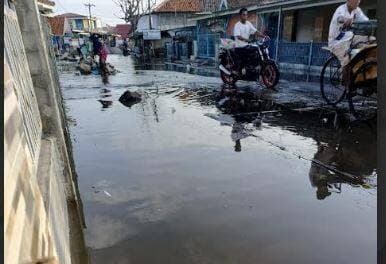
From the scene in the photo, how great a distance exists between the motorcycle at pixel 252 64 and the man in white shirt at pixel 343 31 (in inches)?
129

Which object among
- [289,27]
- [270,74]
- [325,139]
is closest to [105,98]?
[270,74]

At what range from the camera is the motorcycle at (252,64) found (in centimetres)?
1052

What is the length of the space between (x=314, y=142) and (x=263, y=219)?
99.1 inches

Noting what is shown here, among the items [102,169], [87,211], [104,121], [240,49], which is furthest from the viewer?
[240,49]

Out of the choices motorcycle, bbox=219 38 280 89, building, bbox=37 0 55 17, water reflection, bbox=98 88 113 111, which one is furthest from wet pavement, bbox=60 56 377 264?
building, bbox=37 0 55 17

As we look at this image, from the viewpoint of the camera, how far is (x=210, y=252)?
9.32ft

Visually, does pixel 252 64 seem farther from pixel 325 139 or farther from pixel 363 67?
pixel 325 139

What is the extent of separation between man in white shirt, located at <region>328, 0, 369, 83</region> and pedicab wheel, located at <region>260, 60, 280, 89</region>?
130 inches

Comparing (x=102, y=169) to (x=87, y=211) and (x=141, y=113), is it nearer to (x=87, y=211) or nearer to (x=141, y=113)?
(x=87, y=211)

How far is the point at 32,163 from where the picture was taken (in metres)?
2.12

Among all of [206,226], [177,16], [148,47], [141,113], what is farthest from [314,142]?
[177,16]

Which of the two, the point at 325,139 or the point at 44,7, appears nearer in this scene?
the point at 325,139

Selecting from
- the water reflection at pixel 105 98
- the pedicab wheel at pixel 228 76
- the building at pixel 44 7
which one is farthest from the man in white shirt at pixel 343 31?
the building at pixel 44 7

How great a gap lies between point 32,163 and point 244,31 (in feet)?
31.0
